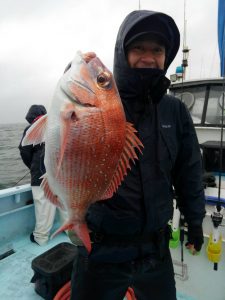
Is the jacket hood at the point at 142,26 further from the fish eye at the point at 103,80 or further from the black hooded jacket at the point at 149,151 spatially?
the fish eye at the point at 103,80

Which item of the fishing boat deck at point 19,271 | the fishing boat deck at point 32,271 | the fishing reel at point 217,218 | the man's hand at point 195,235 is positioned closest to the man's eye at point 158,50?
the man's hand at point 195,235

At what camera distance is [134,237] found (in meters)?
1.88

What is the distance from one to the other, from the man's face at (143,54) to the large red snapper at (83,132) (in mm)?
603

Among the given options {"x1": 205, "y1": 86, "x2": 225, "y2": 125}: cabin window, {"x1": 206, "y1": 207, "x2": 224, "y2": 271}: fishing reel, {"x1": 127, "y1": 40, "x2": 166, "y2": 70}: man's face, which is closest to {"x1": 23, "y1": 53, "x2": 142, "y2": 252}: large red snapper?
{"x1": 127, "y1": 40, "x2": 166, "y2": 70}: man's face

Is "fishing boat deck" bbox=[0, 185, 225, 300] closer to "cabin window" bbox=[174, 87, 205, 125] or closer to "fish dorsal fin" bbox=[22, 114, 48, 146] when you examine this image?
"cabin window" bbox=[174, 87, 205, 125]

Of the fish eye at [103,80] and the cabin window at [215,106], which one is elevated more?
the fish eye at [103,80]

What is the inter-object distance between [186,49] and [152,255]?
5.14m

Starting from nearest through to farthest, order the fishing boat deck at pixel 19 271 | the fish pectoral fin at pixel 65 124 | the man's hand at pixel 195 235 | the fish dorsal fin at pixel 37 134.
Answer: the fish pectoral fin at pixel 65 124 → the fish dorsal fin at pixel 37 134 → the man's hand at pixel 195 235 → the fishing boat deck at pixel 19 271

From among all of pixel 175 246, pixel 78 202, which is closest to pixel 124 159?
pixel 78 202

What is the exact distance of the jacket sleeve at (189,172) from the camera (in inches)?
83.1

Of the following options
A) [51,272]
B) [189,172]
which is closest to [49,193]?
[189,172]

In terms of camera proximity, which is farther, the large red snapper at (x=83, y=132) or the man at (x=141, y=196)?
the man at (x=141, y=196)

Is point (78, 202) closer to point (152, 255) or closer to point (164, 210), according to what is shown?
point (164, 210)

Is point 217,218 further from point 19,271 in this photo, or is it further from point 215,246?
point 19,271
